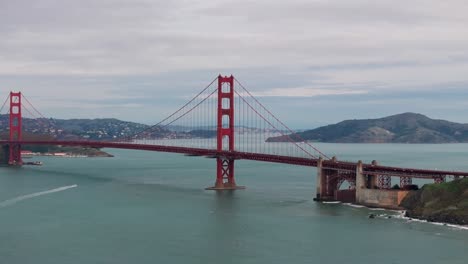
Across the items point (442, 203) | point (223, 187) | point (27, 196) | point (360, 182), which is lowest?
point (27, 196)

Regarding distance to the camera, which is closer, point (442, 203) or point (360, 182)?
point (442, 203)

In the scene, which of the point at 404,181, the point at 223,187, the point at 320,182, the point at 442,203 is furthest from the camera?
the point at 223,187

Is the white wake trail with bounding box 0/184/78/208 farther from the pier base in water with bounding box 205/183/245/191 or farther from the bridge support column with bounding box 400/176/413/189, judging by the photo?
the bridge support column with bounding box 400/176/413/189

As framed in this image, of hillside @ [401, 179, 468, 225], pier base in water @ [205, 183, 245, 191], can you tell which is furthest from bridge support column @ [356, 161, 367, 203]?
pier base in water @ [205, 183, 245, 191]

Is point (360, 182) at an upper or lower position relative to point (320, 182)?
upper

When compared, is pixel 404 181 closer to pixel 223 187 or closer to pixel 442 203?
pixel 442 203

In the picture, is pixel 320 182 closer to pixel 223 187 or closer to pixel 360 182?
pixel 360 182

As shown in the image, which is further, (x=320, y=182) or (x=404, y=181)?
(x=320, y=182)

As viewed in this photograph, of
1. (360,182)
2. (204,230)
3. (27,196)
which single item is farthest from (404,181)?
(27,196)

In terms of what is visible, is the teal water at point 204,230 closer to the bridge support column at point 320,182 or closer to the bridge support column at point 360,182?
the bridge support column at point 320,182

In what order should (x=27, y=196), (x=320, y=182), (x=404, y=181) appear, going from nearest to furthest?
(x=404, y=181) < (x=320, y=182) < (x=27, y=196)
